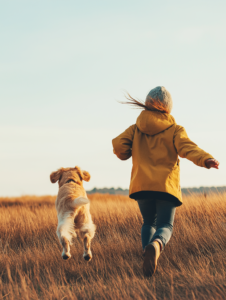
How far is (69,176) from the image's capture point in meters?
4.30

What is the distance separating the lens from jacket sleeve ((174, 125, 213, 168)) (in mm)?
3098

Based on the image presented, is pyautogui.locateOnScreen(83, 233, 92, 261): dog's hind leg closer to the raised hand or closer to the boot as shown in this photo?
the boot

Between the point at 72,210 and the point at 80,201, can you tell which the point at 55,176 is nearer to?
the point at 72,210

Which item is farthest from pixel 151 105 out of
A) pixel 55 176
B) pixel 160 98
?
pixel 55 176

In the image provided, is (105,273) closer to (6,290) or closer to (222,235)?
(6,290)

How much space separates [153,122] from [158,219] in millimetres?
1143

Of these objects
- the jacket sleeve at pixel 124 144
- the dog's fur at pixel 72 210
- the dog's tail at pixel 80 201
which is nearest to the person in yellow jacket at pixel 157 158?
the jacket sleeve at pixel 124 144

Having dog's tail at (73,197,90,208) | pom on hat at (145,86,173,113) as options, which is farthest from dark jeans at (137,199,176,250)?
pom on hat at (145,86,173,113)

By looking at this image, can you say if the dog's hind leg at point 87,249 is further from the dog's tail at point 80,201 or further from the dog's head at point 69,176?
the dog's head at point 69,176

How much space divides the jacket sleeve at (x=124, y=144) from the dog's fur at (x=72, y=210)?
739mm

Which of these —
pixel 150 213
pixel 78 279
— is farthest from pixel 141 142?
pixel 78 279

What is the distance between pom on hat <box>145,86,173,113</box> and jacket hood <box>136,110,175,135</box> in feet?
0.41

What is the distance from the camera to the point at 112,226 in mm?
6391

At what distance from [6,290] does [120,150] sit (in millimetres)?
2104
